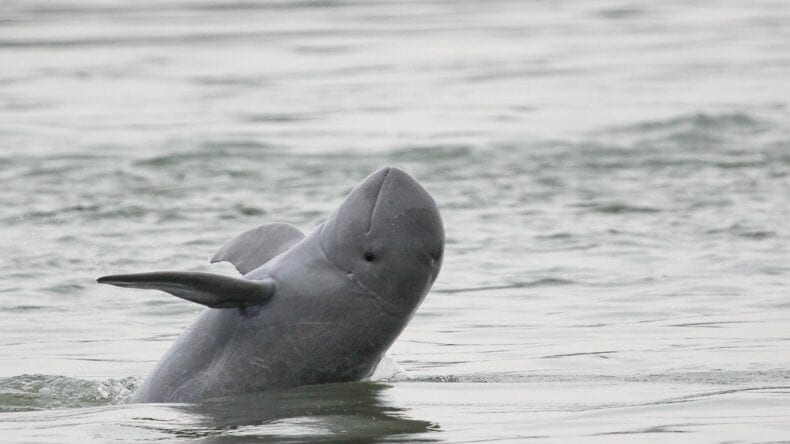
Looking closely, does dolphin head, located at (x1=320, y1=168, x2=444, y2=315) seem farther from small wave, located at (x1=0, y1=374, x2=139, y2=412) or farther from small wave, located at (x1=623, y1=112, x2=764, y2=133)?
small wave, located at (x1=623, y1=112, x2=764, y2=133)

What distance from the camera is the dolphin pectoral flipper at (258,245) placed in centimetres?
926

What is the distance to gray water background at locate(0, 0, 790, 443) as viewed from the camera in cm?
878

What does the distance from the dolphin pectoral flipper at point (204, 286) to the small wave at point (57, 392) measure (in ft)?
4.05

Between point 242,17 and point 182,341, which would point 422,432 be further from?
point 242,17

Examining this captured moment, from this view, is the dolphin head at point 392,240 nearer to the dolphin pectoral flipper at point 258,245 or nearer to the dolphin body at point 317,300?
the dolphin body at point 317,300

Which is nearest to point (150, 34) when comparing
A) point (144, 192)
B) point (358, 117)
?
point (358, 117)

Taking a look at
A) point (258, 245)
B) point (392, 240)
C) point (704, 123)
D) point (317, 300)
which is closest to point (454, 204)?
point (704, 123)

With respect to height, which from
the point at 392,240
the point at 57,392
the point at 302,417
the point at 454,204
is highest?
the point at 392,240

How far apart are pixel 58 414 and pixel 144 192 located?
8902 millimetres

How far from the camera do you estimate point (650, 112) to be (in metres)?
22.2

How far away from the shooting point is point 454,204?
16703mm

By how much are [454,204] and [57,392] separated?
7.47m

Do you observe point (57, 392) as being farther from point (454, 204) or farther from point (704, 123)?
point (704, 123)

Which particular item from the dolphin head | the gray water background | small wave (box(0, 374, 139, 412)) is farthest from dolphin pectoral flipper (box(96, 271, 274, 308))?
small wave (box(0, 374, 139, 412))
